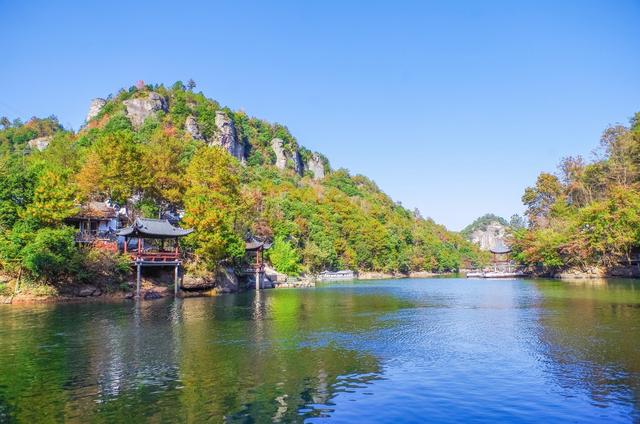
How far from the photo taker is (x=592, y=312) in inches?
1206

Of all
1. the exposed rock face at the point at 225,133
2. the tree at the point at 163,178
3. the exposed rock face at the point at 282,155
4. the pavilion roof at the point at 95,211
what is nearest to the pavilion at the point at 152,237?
the pavilion roof at the point at 95,211

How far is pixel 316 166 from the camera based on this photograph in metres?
179

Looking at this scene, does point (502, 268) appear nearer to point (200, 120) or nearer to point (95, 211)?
point (200, 120)

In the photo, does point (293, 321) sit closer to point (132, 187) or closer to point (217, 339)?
point (217, 339)

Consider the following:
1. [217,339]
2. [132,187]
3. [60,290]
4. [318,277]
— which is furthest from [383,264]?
[217,339]

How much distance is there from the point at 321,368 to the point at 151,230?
114ft

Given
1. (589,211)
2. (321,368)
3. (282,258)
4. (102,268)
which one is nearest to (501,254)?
(589,211)

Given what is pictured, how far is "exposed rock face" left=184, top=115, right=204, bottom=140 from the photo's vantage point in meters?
111

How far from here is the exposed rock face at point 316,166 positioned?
175625mm

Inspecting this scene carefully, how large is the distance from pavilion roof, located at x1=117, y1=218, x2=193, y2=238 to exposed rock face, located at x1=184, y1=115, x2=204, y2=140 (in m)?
66.6

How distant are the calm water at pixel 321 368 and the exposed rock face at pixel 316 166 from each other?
146 metres

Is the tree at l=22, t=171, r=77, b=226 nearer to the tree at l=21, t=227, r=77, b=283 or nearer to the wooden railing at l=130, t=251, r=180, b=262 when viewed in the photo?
the tree at l=21, t=227, r=77, b=283

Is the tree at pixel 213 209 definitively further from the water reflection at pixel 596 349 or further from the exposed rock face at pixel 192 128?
the exposed rock face at pixel 192 128

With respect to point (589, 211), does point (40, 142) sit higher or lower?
higher
